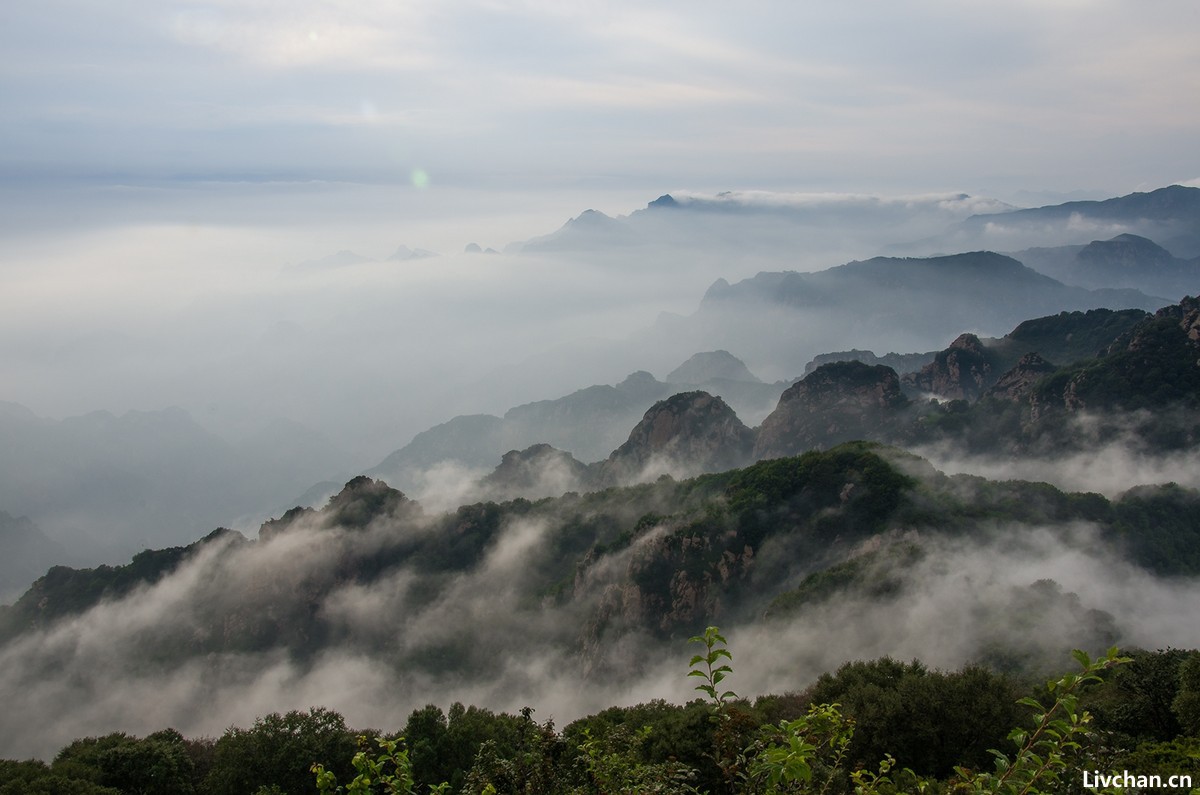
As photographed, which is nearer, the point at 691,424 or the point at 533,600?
the point at 533,600

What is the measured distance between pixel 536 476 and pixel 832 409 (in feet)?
237

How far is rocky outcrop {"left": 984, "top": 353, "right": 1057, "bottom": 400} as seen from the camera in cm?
13444

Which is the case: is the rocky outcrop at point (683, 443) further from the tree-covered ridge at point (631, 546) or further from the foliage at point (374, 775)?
the foliage at point (374, 775)

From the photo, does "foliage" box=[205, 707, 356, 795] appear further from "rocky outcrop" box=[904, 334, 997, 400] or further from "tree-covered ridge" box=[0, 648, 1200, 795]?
"rocky outcrop" box=[904, 334, 997, 400]

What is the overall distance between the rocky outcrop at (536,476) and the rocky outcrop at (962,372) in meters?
95.5

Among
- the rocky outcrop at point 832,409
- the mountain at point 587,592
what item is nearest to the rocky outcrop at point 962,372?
the rocky outcrop at point 832,409

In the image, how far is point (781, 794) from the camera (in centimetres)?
948

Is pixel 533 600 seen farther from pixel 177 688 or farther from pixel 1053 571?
pixel 1053 571

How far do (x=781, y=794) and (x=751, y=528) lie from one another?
7545 centimetres

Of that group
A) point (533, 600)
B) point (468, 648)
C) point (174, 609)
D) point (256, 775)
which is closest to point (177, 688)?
point (174, 609)

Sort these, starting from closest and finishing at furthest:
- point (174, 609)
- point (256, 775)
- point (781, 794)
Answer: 1. point (781, 794)
2. point (256, 775)
3. point (174, 609)

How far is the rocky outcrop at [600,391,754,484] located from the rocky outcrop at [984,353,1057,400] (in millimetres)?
53887

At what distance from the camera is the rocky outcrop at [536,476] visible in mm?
163150

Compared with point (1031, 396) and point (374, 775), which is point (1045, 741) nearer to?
point (374, 775)
